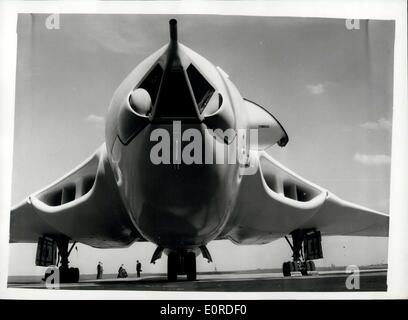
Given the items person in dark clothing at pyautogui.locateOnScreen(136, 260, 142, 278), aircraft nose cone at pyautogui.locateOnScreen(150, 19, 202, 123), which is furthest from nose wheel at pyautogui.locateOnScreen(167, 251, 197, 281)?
aircraft nose cone at pyautogui.locateOnScreen(150, 19, 202, 123)

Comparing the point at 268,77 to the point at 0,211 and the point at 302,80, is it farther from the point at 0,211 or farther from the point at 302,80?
the point at 0,211

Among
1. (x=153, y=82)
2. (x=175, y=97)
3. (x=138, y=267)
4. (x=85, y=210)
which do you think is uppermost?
(x=153, y=82)

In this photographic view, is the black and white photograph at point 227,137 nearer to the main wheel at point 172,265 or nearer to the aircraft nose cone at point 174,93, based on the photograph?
the main wheel at point 172,265

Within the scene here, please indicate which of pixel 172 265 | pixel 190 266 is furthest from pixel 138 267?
pixel 190 266

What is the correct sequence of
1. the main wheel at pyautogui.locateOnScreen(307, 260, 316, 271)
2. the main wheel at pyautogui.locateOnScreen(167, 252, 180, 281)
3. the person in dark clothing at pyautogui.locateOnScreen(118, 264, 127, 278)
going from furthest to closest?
1. the main wheel at pyautogui.locateOnScreen(307, 260, 316, 271)
2. the main wheel at pyautogui.locateOnScreen(167, 252, 180, 281)
3. the person in dark clothing at pyautogui.locateOnScreen(118, 264, 127, 278)

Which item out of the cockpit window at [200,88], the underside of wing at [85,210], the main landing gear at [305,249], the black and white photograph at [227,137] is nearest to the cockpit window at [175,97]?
the cockpit window at [200,88]

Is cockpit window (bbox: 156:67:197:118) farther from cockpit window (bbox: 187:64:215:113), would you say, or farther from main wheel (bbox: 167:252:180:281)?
main wheel (bbox: 167:252:180:281)

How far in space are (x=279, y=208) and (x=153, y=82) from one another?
5.78ft

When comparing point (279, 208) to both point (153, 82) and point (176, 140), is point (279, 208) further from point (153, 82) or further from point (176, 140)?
point (153, 82)

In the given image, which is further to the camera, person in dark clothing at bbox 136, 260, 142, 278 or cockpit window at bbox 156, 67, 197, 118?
person in dark clothing at bbox 136, 260, 142, 278

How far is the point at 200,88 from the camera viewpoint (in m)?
2.93

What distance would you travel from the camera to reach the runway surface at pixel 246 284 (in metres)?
3.37

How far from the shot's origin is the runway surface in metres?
3.37
